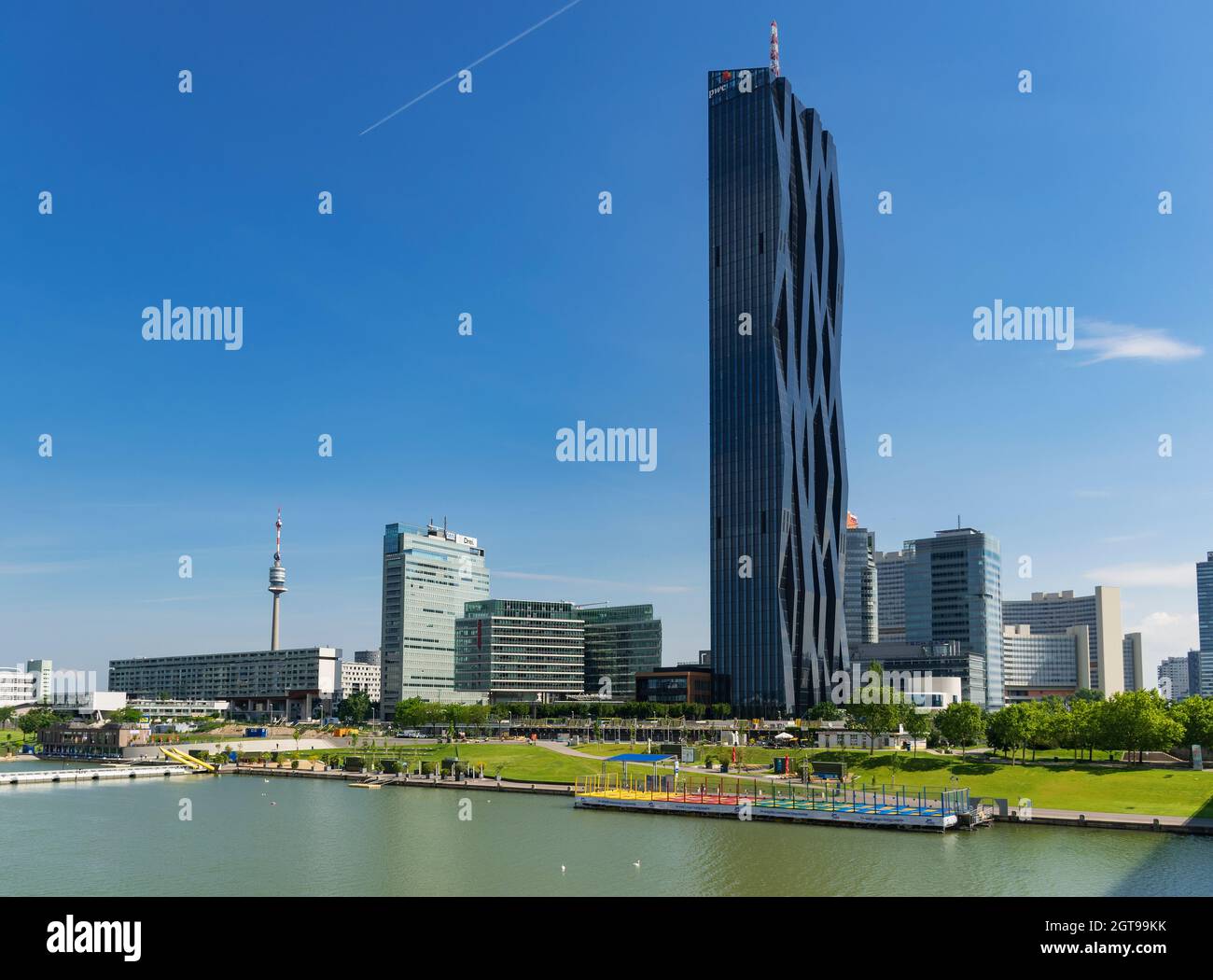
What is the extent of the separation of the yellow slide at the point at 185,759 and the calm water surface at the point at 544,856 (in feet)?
176

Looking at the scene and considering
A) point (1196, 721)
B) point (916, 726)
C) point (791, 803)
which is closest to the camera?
point (791, 803)

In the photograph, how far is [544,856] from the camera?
225ft

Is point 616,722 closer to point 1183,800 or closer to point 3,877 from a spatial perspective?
point 1183,800

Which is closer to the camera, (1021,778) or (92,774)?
(1021,778)

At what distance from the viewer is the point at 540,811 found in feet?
307

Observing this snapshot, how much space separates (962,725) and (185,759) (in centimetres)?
11053

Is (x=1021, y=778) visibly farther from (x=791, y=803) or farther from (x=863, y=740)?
(x=863, y=740)

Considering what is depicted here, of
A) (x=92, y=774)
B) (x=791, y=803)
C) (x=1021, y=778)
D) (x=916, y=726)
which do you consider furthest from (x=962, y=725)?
(x=92, y=774)

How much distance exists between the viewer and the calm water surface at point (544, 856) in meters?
58.9

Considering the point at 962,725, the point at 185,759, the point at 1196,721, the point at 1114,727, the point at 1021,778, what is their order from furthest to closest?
the point at 185,759 < the point at 962,725 < the point at 1196,721 < the point at 1114,727 < the point at 1021,778

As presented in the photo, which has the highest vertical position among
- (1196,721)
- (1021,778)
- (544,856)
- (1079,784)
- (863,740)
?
(1196,721)

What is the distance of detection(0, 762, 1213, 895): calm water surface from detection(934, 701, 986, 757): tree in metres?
41.9
